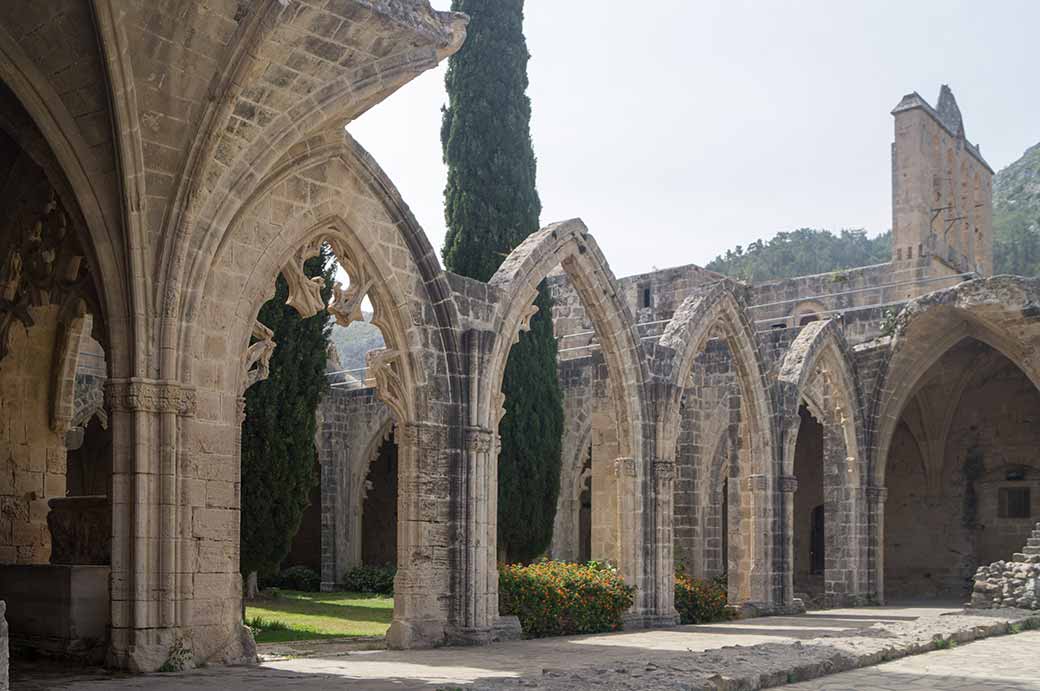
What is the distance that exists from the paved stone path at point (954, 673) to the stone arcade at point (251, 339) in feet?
11.9

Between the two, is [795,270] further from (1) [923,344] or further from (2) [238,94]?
(2) [238,94]

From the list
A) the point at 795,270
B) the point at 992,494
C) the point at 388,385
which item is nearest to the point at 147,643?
the point at 388,385

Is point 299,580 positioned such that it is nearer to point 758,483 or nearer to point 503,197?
point 503,197

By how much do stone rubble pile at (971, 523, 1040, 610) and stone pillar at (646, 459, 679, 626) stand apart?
479cm

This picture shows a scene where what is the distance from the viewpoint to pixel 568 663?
878 cm

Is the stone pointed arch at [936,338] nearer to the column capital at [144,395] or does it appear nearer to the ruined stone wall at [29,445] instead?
the ruined stone wall at [29,445]

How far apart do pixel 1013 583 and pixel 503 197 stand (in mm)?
8028

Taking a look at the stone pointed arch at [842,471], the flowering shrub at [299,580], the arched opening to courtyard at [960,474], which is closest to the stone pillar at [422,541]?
the stone pointed arch at [842,471]

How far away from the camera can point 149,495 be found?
8.26 meters

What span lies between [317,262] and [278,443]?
1943mm

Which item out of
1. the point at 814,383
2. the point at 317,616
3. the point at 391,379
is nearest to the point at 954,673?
the point at 391,379

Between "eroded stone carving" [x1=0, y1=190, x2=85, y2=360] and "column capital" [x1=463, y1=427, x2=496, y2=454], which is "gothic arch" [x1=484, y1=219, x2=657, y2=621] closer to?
"column capital" [x1=463, y1=427, x2=496, y2=454]

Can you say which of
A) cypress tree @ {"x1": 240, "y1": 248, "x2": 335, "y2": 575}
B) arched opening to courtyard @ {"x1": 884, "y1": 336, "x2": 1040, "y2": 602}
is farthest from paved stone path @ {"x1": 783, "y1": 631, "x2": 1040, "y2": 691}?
arched opening to courtyard @ {"x1": 884, "y1": 336, "x2": 1040, "y2": 602}

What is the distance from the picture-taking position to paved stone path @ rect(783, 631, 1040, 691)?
7.52 m
